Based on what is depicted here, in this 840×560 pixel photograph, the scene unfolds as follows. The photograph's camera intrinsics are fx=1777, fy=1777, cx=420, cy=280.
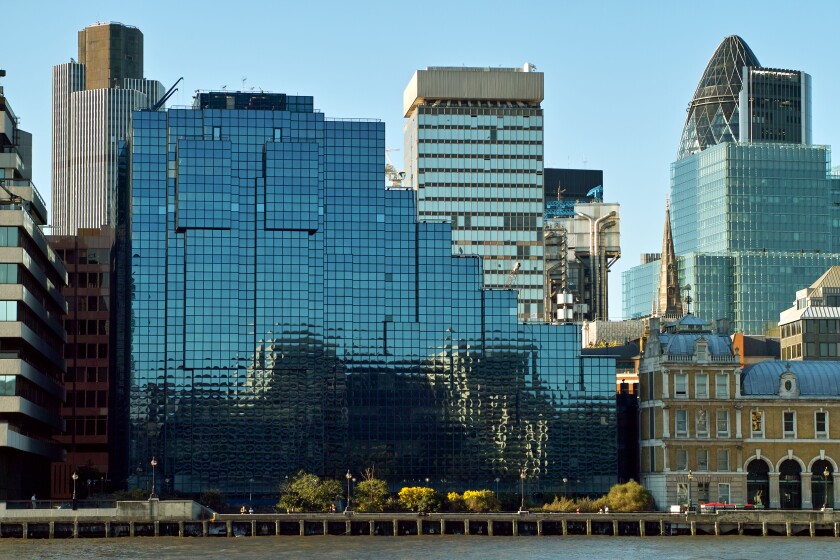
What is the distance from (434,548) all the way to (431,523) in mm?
26787

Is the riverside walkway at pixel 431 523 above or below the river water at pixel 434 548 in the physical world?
above

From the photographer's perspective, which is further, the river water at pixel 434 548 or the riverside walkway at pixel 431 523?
the riverside walkway at pixel 431 523

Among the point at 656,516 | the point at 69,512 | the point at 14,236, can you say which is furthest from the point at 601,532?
the point at 14,236

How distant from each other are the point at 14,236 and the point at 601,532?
229ft

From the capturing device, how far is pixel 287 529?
184250mm

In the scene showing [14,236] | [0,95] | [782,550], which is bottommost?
[782,550]

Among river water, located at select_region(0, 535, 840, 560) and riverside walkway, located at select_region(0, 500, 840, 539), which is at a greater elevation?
riverside walkway, located at select_region(0, 500, 840, 539)

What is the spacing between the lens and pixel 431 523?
18762 centimetres

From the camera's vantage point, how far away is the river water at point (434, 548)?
5969 inches

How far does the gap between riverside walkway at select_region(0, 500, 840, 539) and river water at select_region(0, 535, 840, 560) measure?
14.7 feet

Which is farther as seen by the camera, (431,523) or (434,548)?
(431,523)

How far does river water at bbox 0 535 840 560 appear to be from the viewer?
15162 cm

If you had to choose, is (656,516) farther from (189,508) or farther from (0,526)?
(0,526)

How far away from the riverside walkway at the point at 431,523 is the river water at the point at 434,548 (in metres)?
4.47
